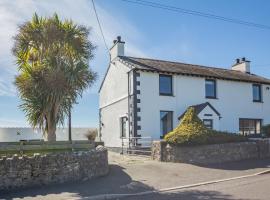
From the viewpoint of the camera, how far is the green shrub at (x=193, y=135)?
1744 cm

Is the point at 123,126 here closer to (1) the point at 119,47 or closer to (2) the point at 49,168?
(1) the point at 119,47

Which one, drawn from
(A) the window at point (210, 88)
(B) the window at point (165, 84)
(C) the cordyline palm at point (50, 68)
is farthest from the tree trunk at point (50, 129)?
(A) the window at point (210, 88)

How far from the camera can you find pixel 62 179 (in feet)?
43.2

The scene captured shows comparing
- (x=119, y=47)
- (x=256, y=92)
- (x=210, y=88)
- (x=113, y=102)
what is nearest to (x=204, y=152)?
(x=210, y=88)

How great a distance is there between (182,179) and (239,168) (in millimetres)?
3749

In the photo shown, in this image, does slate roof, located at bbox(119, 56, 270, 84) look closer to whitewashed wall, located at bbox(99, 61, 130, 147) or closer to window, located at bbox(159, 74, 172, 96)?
window, located at bbox(159, 74, 172, 96)

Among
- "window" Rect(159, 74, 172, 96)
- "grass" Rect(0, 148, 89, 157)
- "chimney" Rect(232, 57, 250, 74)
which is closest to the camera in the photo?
"grass" Rect(0, 148, 89, 157)

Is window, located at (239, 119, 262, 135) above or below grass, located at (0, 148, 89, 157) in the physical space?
above

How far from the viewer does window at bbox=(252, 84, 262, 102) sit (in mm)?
29281

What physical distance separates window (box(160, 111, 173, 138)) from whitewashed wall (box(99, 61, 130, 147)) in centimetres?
253

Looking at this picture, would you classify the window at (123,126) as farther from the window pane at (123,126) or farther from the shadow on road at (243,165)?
the shadow on road at (243,165)

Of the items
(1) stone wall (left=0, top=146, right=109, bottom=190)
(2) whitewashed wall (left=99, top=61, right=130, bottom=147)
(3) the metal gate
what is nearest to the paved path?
(1) stone wall (left=0, top=146, right=109, bottom=190)

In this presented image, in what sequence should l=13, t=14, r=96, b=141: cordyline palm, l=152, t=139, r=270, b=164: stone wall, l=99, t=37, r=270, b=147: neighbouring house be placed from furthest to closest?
l=99, t=37, r=270, b=147: neighbouring house, l=152, t=139, r=270, b=164: stone wall, l=13, t=14, r=96, b=141: cordyline palm

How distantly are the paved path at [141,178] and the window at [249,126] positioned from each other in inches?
403
